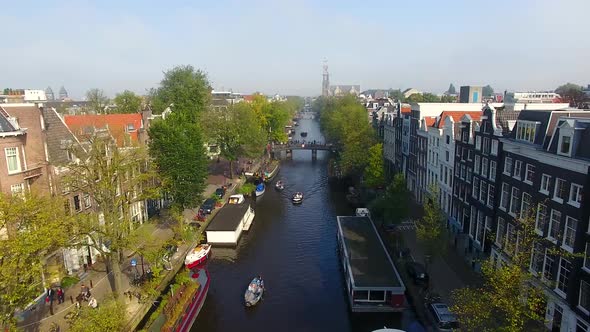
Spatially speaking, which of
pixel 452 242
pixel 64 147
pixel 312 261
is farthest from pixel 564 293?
pixel 64 147

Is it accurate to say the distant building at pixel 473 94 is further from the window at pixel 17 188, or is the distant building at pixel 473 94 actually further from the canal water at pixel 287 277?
the window at pixel 17 188

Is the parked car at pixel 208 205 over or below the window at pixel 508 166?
below

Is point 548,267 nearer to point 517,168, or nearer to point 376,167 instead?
point 517,168

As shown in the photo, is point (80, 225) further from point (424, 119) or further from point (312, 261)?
point (424, 119)

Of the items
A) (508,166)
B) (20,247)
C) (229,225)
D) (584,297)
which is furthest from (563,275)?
(229,225)

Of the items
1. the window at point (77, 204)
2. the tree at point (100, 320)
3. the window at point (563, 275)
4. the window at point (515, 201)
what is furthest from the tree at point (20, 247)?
the window at point (515, 201)

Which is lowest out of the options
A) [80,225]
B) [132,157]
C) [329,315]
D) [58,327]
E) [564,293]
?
[329,315]
